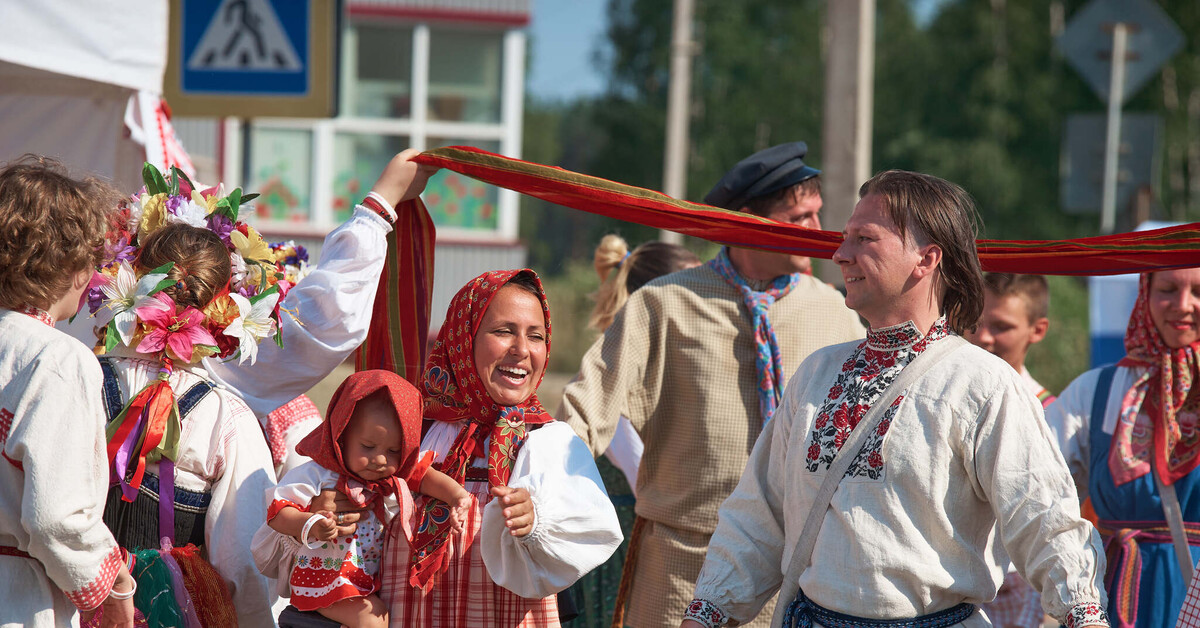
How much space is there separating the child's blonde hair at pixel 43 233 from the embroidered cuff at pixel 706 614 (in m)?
1.59

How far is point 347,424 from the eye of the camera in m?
2.76

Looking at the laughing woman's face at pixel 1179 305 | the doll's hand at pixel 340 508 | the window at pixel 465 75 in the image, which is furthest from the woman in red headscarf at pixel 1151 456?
the window at pixel 465 75

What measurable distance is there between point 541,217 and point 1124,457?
59779 millimetres

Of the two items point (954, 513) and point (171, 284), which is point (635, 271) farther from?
point (954, 513)

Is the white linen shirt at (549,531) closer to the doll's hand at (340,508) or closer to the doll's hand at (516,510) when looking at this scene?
the doll's hand at (516,510)

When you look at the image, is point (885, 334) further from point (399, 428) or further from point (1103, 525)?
point (1103, 525)

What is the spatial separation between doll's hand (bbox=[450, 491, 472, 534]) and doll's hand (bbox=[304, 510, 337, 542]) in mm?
265

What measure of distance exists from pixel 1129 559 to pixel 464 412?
7.17 feet

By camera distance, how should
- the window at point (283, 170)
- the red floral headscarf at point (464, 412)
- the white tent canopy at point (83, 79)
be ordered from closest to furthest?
the red floral headscarf at point (464, 412), the white tent canopy at point (83, 79), the window at point (283, 170)

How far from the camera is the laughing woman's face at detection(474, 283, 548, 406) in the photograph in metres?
2.92

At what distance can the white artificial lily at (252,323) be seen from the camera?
3.12 meters

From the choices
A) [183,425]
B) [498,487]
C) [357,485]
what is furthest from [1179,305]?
[183,425]

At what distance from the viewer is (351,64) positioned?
15609 millimetres

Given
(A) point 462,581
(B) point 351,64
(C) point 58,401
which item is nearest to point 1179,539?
(A) point 462,581
